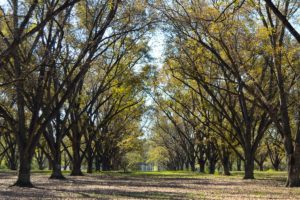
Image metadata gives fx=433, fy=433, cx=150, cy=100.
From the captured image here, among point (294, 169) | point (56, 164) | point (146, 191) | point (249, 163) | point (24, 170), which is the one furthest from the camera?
point (249, 163)

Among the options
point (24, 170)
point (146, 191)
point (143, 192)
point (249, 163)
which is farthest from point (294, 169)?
point (24, 170)

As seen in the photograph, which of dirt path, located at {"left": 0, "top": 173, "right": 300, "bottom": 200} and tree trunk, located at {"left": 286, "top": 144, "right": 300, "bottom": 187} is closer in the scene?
dirt path, located at {"left": 0, "top": 173, "right": 300, "bottom": 200}

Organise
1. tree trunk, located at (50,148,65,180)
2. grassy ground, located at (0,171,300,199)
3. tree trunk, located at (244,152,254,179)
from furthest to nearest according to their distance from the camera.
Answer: tree trunk, located at (244,152,254,179) → tree trunk, located at (50,148,65,180) → grassy ground, located at (0,171,300,199)

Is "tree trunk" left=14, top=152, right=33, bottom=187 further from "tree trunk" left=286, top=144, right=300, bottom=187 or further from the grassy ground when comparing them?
"tree trunk" left=286, top=144, right=300, bottom=187

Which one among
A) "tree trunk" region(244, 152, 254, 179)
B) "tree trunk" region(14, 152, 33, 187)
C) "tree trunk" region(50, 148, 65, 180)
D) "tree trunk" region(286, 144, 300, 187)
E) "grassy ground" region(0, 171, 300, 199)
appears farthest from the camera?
"tree trunk" region(244, 152, 254, 179)

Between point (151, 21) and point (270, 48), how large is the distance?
20.7ft

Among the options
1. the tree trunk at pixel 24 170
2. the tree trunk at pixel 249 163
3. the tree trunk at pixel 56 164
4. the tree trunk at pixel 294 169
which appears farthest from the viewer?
the tree trunk at pixel 249 163

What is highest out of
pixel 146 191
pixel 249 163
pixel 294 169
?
pixel 249 163

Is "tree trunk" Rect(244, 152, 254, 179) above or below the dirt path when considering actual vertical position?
above

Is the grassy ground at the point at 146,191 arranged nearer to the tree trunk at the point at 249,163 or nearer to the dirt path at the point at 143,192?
the dirt path at the point at 143,192

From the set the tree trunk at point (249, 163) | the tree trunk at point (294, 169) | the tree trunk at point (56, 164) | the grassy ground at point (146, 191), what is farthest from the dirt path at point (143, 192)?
the tree trunk at point (249, 163)

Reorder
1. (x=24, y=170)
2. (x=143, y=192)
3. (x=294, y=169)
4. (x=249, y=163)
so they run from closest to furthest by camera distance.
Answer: (x=143, y=192) → (x=24, y=170) → (x=294, y=169) → (x=249, y=163)

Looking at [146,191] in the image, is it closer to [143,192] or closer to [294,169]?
[143,192]

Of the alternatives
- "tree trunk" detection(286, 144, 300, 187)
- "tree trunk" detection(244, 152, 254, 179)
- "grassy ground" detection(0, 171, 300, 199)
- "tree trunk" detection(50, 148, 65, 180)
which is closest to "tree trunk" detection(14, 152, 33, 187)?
"grassy ground" detection(0, 171, 300, 199)
